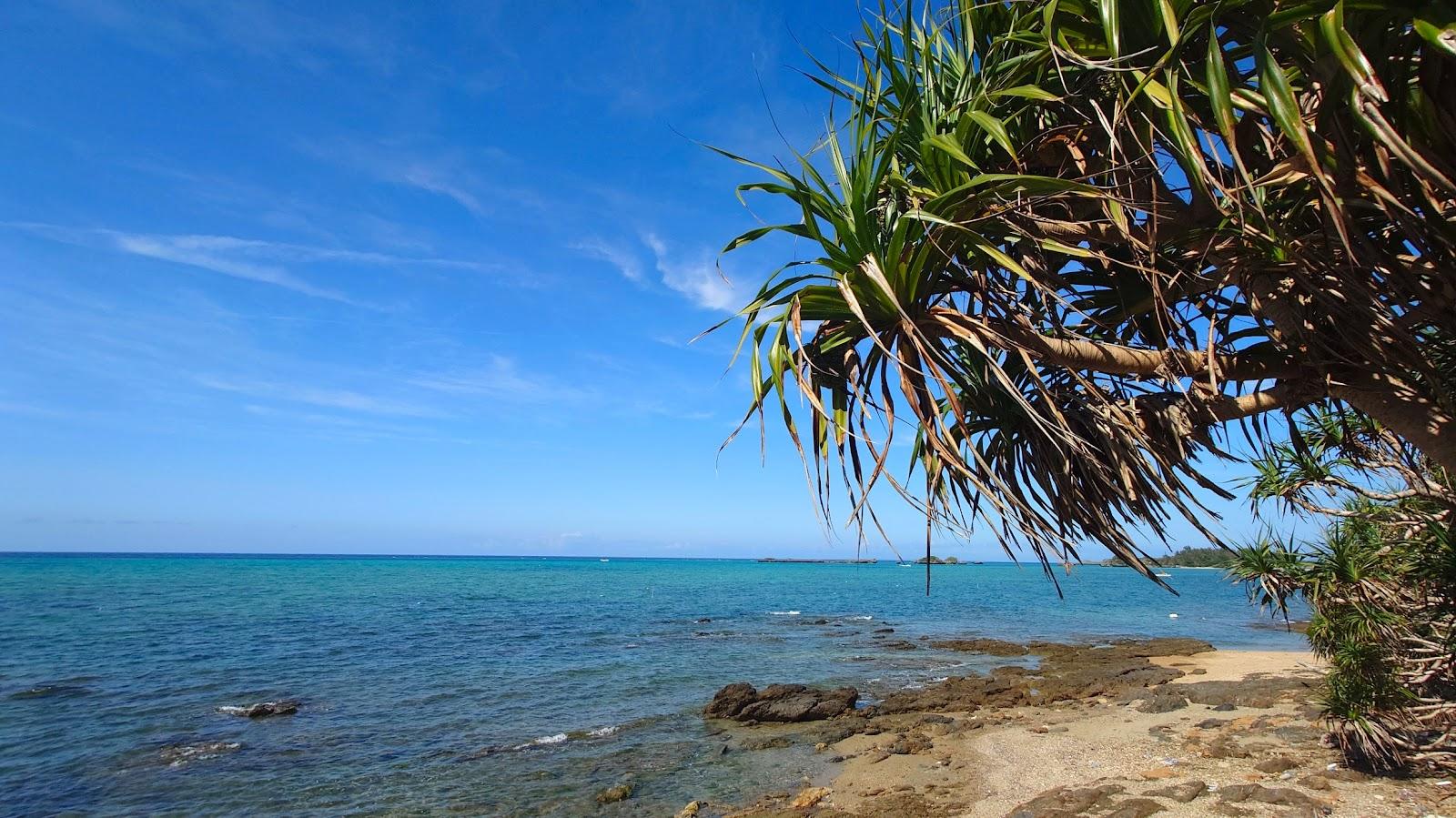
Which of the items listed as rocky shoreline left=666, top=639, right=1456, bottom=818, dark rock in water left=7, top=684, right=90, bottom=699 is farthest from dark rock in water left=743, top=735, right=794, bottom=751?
dark rock in water left=7, top=684, right=90, bottom=699

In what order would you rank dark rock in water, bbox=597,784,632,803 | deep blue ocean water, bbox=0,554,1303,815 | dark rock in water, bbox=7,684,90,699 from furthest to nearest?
dark rock in water, bbox=7,684,90,699 → deep blue ocean water, bbox=0,554,1303,815 → dark rock in water, bbox=597,784,632,803

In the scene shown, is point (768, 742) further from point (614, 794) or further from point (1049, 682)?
point (1049, 682)

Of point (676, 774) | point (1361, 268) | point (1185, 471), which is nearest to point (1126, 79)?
point (1361, 268)

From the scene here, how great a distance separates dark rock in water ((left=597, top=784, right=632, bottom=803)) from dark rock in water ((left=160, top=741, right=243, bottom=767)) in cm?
686

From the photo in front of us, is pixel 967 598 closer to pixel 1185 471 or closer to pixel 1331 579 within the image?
pixel 1331 579

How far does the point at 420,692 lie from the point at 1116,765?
14109 millimetres

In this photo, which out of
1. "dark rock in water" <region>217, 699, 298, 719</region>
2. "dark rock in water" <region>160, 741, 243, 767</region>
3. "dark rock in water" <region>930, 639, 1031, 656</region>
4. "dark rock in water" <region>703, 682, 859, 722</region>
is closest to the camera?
"dark rock in water" <region>160, 741, 243, 767</region>

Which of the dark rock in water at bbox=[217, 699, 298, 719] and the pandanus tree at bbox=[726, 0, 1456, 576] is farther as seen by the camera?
the dark rock in water at bbox=[217, 699, 298, 719]

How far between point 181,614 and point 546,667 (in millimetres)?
23631

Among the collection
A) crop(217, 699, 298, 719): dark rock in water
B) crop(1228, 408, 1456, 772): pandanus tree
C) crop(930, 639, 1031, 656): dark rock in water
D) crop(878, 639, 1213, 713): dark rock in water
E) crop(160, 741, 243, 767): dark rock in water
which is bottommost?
crop(160, 741, 243, 767): dark rock in water

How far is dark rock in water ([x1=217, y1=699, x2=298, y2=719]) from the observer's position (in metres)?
14.9

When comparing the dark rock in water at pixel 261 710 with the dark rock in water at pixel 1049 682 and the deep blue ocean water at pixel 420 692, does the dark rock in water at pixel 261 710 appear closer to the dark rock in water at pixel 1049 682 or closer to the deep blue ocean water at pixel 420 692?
the deep blue ocean water at pixel 420 692

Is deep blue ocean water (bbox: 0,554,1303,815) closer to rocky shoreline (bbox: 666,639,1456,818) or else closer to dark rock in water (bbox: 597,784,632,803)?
dark rock in water (bbox: 597,784,632,803)

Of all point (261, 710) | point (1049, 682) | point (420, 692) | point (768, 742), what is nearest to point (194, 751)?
point (261, 710)
